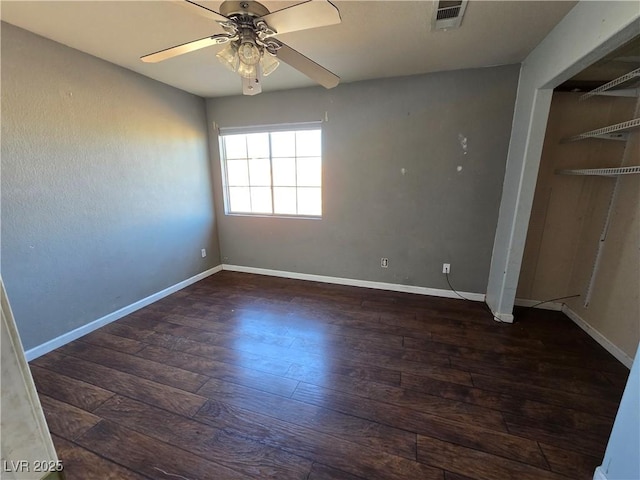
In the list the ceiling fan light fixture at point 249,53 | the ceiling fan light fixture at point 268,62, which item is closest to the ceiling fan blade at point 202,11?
the ceiling fan light fixture at point 249,53

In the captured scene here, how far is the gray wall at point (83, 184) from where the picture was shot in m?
1.97

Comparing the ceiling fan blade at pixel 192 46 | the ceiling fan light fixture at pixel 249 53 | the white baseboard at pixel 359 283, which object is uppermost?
the ceiling fan blade at pixel 192 46

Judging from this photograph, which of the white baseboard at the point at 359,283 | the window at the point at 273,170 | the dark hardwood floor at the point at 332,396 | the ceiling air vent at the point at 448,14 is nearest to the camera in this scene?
the dark hardwood floor at the point at 332,396

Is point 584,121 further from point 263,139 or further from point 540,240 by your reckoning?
point 263,139

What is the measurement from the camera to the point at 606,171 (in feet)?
6.70

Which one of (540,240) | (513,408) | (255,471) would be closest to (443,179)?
(540,240)

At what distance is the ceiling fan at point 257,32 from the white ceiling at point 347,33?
0.40 m

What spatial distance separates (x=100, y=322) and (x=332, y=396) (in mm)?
2339

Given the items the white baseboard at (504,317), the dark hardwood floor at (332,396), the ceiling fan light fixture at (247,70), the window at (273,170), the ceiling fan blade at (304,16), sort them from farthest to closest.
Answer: the window at (273,170), the white baseboard at (504,317), the ceiling fan light fixture at (247,70), the dark hardwood floor at (332,396), the ceiling fan blade at (304,16)

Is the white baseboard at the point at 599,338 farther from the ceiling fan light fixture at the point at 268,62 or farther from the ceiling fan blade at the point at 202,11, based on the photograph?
the ceiling fan blade at the point at 202,11

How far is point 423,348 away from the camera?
2.21m

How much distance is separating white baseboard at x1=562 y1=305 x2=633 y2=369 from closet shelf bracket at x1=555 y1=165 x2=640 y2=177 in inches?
51.7

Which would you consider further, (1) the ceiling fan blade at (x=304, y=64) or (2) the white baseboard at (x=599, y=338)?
(2) the white baseboard at (x=599, y=338)

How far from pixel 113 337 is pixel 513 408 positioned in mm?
3119
